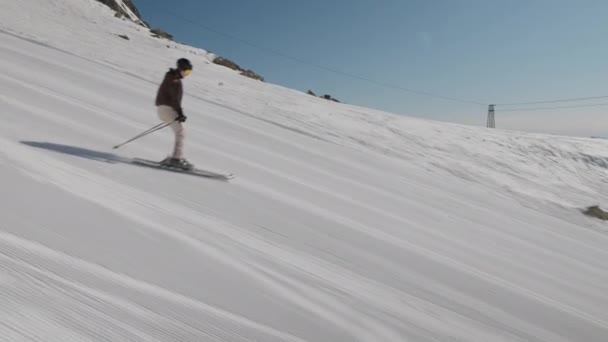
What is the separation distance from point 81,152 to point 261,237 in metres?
2.98

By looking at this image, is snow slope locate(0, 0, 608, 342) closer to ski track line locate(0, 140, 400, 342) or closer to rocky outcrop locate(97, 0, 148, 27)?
ski track line locate(0, 140, 400, 342)

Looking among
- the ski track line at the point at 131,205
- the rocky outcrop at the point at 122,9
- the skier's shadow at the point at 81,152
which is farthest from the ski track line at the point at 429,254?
the rocky outcrop at the point at 122,9

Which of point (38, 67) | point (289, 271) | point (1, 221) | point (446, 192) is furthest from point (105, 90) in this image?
point (446, 192)

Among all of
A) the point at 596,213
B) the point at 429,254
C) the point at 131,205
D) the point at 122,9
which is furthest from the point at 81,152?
the point at 122,9

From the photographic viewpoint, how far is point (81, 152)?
4.59 metres

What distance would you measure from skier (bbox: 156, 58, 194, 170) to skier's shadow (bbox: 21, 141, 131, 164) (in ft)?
2.05

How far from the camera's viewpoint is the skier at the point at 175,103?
459 centimetres

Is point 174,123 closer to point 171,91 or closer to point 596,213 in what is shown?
point 171,91

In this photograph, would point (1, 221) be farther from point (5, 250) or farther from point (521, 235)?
point (521, 235)

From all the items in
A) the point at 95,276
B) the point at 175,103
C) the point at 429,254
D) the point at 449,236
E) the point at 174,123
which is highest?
the point at 175,103

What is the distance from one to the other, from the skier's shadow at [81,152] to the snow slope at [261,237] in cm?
4

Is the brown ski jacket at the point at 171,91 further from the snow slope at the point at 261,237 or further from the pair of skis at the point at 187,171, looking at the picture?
the snow slope at the point at 261,237

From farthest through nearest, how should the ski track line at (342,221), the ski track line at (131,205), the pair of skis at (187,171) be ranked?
the pair of skis at (187,171) → the ski track line at (342,221) → the ski track line at (131,205)

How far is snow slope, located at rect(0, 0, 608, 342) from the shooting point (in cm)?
215
